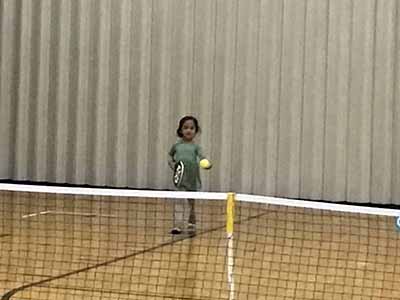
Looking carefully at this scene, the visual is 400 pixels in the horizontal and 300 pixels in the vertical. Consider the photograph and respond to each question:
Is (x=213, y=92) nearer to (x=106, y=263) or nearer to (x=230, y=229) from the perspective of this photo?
(x=106, y=263)

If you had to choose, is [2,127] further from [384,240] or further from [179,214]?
[384,240]

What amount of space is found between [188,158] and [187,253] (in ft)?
5.94

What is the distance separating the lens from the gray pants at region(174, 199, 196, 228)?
1070 centimetres

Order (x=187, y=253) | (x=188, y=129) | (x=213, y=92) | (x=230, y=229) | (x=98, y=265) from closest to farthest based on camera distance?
1. (x=230, y=229)
2. (x=98, y=265)
3. (x=187, y=253)
4. (x=188, y=129)
5. (x=213, y=92)

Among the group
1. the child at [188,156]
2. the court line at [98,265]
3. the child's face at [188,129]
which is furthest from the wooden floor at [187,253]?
the child's face at [188,129]

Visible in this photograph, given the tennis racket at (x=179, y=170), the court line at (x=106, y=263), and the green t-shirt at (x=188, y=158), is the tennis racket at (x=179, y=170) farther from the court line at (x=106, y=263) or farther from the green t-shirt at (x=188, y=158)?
the court line at (x=106, y=263)

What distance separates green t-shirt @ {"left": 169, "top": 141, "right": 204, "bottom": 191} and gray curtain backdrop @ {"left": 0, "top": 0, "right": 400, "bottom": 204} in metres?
3.66

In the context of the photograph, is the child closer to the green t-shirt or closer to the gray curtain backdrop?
the green t-shirt

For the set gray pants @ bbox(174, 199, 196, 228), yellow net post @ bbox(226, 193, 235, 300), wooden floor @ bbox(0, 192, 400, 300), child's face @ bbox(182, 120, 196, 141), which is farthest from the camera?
gray pants @ bbox(174, 199, 196, 228)

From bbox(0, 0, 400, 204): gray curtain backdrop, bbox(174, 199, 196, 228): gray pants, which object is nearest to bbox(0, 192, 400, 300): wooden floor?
bbox(174, 199, 196, 228): gray pants

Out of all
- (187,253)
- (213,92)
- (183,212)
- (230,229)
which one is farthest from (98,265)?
(213,92)

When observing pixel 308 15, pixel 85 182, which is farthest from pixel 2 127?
pixel 308 15

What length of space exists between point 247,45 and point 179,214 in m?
4.00

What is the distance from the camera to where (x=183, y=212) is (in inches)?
441
